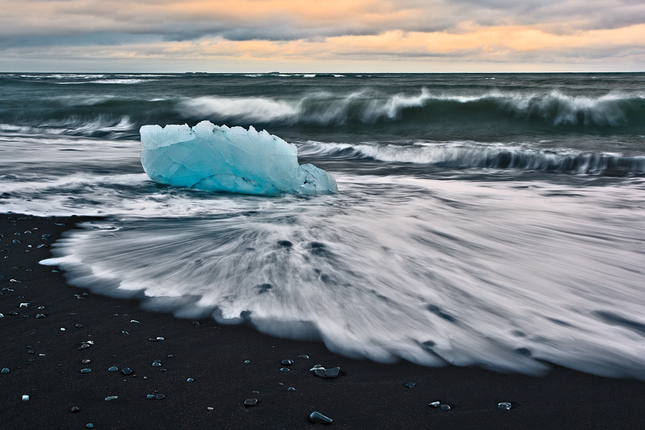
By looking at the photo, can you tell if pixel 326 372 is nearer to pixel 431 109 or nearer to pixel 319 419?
pixel 319 419

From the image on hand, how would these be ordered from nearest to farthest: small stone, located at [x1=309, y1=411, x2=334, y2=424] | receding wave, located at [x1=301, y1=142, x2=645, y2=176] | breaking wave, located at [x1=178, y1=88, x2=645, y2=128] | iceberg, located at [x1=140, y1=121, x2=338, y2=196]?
1. small stone, located at [x1=309, y1=411, x2=334, y2=424]
2. iceberg, located at [x1=140, y1=121, x2=338, y2=196]
3. receding wave, located at [x1=301, y1=142, x2=645, y2=176]
4. breaking wave, located at [x1=178, y1=88, x2=645, y2=128]

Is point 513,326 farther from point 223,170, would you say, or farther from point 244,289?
point 223,170

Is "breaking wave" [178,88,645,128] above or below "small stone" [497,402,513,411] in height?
above

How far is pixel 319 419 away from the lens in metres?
1.95

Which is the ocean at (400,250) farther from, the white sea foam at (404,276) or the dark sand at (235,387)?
the dark sand at (235,387)

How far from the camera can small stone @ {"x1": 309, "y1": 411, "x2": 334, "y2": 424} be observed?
1.94m

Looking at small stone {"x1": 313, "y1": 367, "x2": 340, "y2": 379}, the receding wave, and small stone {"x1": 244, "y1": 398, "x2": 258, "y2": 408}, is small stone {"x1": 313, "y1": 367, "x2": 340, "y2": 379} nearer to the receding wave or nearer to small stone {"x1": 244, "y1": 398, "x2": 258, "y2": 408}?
small stone {"x1": 244, "y1": 398, "x2": 258, "y2": 408}

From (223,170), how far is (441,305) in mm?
3647

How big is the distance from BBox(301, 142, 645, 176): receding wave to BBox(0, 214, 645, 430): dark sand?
700 centimetres

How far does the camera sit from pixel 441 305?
301cm

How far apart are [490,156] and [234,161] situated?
18.3ft

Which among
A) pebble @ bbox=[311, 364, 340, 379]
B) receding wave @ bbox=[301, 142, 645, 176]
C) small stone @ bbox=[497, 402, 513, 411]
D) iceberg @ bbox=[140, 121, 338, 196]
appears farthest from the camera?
receding wave @ bbox=[301, 142, 645, 176]

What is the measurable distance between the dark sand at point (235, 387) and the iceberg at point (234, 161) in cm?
328

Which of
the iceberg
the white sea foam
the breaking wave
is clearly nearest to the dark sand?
the white sea foam
